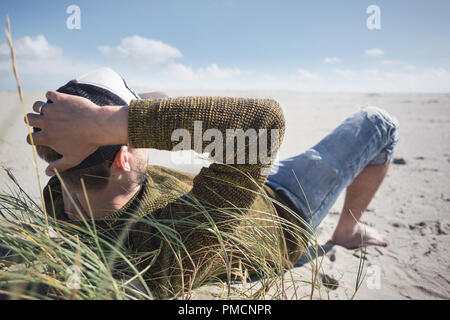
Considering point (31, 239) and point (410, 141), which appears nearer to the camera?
point (31, 239)

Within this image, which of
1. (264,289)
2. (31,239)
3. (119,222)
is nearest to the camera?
(31,239)

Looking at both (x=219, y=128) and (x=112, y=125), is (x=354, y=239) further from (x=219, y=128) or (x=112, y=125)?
(x=112, y=125)

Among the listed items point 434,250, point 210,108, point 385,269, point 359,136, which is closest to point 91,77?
point 210,108

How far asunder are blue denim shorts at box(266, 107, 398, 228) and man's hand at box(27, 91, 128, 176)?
105cm

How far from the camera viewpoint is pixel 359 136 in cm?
183

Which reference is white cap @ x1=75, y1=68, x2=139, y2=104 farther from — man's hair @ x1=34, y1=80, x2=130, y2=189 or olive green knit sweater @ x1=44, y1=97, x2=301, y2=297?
olive green knit sweater @ x1=44, y1=97, x2=301, y2=297

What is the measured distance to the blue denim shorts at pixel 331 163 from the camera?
168 cm

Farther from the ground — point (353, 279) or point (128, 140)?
point (128, 140)

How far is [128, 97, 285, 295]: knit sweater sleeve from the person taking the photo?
3.10 feet

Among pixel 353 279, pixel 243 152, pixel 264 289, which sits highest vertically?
pixel 243 152

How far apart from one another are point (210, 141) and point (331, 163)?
1068 millimetres

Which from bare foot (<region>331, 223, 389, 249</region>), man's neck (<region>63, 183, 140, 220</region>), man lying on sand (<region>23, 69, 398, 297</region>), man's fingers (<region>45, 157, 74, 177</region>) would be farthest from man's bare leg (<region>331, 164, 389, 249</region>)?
man's fingers (<region>45, 157, 74, 177</region>)

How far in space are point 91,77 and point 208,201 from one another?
724 mm
